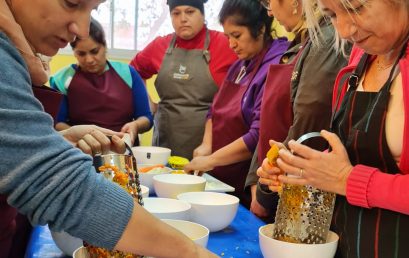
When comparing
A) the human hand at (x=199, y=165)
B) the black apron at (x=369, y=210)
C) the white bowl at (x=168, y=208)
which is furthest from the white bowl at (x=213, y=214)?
the human hand at (x=199, y=165)

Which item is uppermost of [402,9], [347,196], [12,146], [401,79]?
[402,9]

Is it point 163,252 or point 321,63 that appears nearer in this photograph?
point 163,252

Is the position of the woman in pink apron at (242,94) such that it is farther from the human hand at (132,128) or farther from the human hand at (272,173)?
the human hand at (272,173)

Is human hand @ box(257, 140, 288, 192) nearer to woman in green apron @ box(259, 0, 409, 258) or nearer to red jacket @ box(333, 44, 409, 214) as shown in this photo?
woman in green apron @ box(259, 0, 409, 258)

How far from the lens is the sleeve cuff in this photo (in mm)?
911

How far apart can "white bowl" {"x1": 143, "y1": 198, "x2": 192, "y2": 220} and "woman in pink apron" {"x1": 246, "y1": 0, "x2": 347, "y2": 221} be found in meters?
0.33

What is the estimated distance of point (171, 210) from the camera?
1217mm

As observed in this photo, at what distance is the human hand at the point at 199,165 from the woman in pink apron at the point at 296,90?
0.72 ft

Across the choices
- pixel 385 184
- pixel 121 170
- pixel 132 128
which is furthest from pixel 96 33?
pixel 385 184

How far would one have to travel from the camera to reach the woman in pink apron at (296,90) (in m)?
1.39

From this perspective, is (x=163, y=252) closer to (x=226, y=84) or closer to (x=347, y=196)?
(x=347, y=196)

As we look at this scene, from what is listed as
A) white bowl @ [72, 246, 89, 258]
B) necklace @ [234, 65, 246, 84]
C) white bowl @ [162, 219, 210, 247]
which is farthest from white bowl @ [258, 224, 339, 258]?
necklace @ [234, 65, 246, 84]

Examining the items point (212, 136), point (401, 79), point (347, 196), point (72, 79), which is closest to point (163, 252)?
point (347, 196)

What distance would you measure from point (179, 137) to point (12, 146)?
2.10 metres
